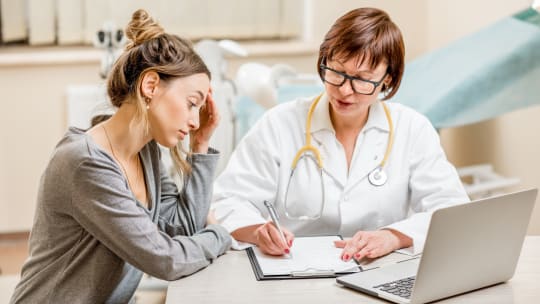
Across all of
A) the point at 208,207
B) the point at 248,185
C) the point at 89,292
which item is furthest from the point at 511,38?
the point at 89,292

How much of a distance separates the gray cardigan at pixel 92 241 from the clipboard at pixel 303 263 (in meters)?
0.10

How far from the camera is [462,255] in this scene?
1224mm

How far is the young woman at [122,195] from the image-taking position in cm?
132

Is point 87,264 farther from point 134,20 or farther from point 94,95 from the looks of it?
point 94,95

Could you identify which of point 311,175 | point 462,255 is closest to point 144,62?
point 311,175

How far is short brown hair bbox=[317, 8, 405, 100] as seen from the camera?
5.48ft

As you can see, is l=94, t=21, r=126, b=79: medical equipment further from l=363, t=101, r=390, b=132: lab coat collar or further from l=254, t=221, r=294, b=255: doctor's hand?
l=254, t=221, r=294, b=255: doctor's hand

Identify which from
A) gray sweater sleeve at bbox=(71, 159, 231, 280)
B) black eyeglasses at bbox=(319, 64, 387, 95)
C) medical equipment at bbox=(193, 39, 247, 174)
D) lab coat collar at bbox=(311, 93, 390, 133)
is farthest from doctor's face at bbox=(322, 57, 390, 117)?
medical equipment at bbox=(193, 39, 247, 174)

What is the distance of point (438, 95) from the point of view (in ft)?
8.71

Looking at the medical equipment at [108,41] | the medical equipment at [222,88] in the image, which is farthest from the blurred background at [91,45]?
the medical equipment at [222,88]

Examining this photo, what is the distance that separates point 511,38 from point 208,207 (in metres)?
1.48

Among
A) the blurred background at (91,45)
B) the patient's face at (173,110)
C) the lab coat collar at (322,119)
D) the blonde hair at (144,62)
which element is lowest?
the blurred background at (91,45)

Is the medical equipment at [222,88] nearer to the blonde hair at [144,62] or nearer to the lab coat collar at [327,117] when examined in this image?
the lab coat collar at [327,117]

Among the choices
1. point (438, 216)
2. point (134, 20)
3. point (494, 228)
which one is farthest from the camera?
point (134, 20)
